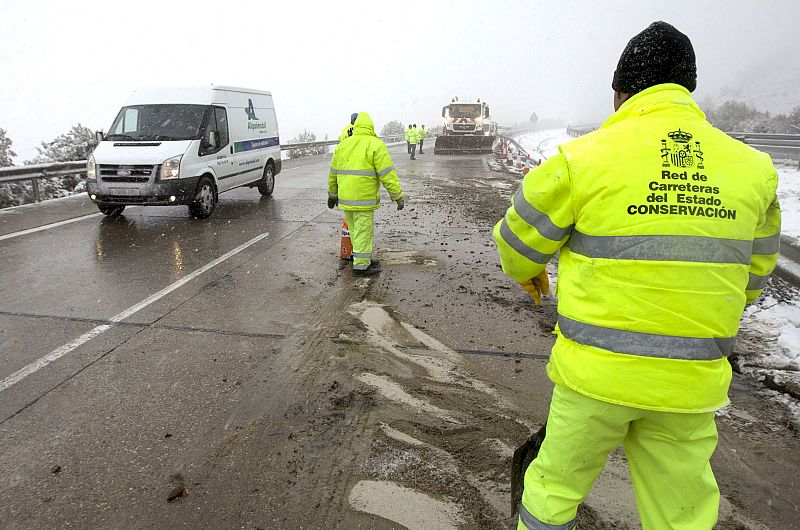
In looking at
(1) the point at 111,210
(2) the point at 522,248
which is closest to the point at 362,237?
(2) the point at 522,248

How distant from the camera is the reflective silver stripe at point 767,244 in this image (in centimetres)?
189

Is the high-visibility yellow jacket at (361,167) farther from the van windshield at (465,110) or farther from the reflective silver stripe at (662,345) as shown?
the van windshield at (465,110)

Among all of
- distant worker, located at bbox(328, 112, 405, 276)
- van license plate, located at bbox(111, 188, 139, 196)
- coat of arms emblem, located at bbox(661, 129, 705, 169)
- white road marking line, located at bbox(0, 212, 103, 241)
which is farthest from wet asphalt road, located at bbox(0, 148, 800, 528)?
van license plate, located at bbox(111, 188, 139, 196)

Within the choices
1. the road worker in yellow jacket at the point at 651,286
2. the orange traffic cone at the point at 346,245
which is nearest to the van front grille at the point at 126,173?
the orange traffic cone at the point at 346,245

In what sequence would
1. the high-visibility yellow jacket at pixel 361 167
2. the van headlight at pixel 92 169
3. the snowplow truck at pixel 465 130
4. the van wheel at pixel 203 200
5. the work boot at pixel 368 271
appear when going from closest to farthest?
the high-visibility yellow jacket at pixel 361 167 → the work boot at pixel 368 271 → the van headlight at pixel 92 169 → the van wheel at pixel 203 200 → the snowplow truck at pixel 465 130

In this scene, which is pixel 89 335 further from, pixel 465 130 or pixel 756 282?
pixel 465 130

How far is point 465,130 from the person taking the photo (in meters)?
28.8

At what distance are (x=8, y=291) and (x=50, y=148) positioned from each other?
1317 centimetres

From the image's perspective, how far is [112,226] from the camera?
28.9ft

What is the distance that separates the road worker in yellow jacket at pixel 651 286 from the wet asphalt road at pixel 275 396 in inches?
37.0

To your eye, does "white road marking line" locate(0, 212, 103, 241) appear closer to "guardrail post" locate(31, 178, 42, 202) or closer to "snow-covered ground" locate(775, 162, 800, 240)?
"guardrail post" locate(31, 178, 42, 202)

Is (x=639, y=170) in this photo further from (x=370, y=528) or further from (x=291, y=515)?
(x=291, y=515)

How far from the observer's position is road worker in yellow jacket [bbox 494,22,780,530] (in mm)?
1592

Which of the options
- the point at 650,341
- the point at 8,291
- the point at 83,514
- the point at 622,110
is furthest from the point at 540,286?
the point at 8,291
